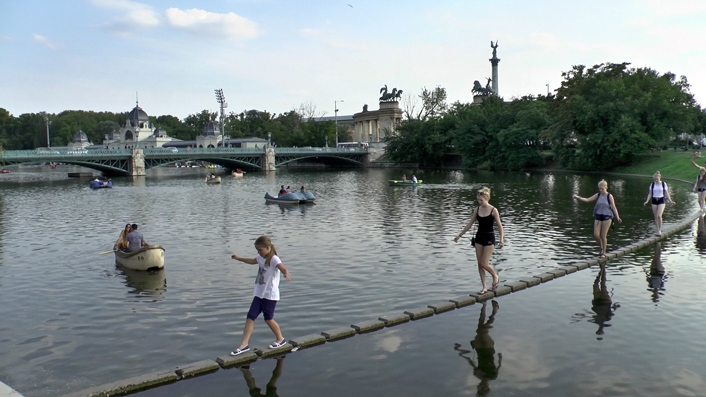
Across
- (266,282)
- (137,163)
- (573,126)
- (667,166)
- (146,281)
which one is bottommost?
(146,281)

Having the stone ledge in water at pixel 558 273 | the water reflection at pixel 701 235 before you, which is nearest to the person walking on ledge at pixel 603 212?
the stone ledge in water at pixel 558 273

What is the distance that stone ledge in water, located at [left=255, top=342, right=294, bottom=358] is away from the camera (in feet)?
33.4

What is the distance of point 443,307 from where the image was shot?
1263cm

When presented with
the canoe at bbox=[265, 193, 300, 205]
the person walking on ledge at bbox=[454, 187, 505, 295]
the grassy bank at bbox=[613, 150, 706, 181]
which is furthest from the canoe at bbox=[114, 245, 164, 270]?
the grassy bank at bbox=[613, 150, 706, 181]

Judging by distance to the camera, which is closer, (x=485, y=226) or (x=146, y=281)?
(x=485, y=226)

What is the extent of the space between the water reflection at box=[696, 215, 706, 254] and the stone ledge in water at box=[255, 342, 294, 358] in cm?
1420

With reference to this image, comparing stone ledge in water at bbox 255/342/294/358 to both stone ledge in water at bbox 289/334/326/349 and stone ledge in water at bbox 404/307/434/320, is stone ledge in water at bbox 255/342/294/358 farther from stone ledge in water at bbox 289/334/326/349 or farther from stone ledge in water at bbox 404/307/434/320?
stone ledge in water at bbox 404/307/434/320

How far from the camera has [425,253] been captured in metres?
20.7

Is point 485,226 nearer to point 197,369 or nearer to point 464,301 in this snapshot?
point 464,301

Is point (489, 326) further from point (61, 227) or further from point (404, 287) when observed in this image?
point (61, 227)

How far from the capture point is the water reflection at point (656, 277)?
13.8 m

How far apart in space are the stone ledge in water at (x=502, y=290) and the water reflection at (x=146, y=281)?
8438mm

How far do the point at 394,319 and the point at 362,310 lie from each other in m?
1.85

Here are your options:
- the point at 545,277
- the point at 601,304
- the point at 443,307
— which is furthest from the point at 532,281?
the point at 443,307
